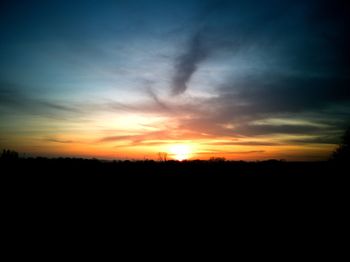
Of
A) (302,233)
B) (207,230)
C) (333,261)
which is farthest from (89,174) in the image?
(333,261)

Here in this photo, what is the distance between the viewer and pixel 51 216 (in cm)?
788

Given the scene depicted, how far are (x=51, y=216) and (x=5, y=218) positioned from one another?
144cm

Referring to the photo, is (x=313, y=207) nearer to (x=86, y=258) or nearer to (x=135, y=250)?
(x=135, y=250)

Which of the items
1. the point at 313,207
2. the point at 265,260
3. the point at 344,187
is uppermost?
the point at 344,187

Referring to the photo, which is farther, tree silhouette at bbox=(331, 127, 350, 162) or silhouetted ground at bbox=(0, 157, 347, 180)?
tree silhouette at bbox=(331, 127, 350, 162)

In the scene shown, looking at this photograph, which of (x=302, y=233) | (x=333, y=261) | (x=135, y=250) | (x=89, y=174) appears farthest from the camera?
(x=89, y=174)

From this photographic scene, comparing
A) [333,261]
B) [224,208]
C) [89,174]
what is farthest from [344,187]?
[89,174]

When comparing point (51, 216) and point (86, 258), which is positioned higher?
point (51, 216)

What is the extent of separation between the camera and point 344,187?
9812mm

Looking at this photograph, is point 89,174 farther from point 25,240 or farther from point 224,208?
point 224,208

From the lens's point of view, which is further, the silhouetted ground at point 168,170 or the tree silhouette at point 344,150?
the tree silhouette at point 344,150

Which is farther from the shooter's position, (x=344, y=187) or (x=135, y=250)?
(x=344, y=187)

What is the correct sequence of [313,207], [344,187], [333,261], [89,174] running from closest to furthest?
[333,261] < [313,207] < [344,187] < [89,174]

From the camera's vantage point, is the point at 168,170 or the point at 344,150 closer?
the point at 168,170
